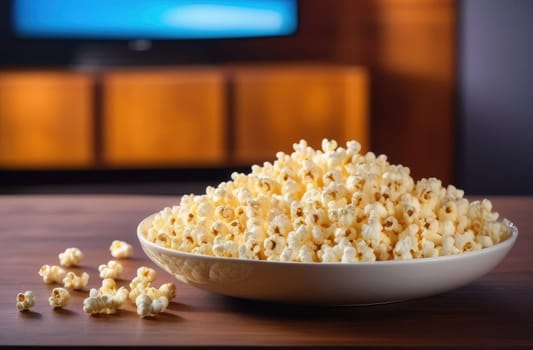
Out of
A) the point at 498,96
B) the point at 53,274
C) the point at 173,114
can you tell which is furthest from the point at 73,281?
the point at 498,96

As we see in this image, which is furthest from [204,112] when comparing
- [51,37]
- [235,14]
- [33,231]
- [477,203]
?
[477,203]

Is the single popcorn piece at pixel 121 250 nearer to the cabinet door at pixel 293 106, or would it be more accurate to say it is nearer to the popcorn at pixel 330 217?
the popcorn at pixel 330 217

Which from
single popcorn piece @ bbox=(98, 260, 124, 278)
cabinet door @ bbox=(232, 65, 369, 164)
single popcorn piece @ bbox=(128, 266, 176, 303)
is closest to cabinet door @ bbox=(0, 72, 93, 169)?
cabinet door @ bbox=(232, 65, 369, 164)

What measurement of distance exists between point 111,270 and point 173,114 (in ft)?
10.1

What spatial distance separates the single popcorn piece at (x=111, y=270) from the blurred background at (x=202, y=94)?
306cm

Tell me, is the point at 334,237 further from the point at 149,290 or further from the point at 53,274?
the point at 53,274

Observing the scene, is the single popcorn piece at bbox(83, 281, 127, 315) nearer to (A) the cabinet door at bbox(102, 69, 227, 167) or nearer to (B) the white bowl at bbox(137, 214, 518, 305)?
(B) the white bowl at bbox(137, 214, 518, 305)

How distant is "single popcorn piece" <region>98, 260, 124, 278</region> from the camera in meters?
1.22

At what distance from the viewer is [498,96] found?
4215 mm

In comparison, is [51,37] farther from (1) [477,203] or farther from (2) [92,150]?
(1) [477,203]

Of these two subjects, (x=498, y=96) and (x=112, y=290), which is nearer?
(x=112, y=290)

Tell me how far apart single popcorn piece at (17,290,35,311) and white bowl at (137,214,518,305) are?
0.14 m

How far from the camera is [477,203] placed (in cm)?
117

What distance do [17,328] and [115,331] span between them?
97 millimetres
